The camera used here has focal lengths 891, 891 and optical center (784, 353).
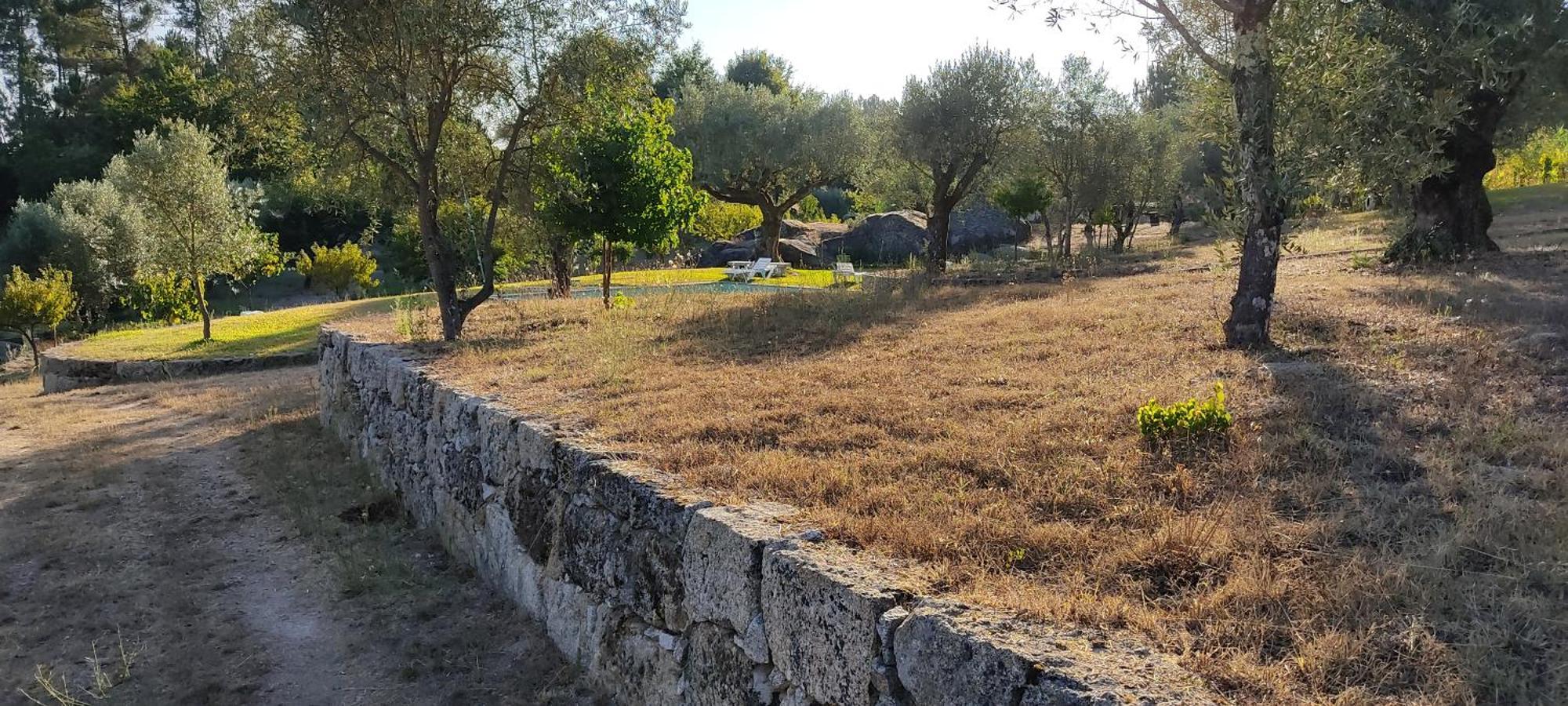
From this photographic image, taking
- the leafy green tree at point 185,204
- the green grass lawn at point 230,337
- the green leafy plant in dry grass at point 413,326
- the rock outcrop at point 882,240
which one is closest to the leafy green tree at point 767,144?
the rock outcrop at point 882,240

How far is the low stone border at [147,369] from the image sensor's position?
16047 mm

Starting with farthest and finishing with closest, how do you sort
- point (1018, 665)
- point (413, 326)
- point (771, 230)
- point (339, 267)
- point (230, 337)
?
1. point (771, 230)
2. point (339, 267)
3. point (230, 337)
4. point (413, 326)
5. point (1018, 665)

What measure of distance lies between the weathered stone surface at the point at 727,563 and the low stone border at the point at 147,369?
1535cm

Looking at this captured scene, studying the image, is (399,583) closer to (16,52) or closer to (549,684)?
(549,684)

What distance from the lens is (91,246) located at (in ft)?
83.6

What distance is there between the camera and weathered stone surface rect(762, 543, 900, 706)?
2977 millimetres

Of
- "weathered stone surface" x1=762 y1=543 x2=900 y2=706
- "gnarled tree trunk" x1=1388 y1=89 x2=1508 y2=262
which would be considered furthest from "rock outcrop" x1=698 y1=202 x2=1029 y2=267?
"weathered stone surface" x1=762 y1=543 x2=900 y2=706

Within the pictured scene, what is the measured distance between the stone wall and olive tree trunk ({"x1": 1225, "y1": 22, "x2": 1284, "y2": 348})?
4.46 m

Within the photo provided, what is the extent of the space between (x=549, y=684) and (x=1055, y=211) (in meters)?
30.8

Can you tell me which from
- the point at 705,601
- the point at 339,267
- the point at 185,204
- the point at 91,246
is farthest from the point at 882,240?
the point at 705,601

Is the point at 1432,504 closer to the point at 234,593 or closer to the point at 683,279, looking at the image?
the point at 234,593

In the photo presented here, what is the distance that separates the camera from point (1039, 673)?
2.43 metres

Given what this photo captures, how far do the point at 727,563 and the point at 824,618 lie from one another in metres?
0.66

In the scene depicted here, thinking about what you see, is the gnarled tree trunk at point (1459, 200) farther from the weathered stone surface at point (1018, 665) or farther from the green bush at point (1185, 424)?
the weathered stone surface at point (1018, 665)
